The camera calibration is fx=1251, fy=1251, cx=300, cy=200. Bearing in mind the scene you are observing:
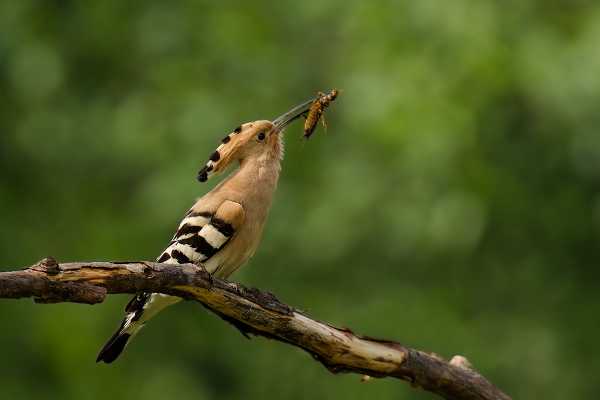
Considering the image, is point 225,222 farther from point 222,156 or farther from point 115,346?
point 115,346

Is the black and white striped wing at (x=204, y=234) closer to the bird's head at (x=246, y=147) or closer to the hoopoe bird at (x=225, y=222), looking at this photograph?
the hoopoe bird at (x=225, y=222)

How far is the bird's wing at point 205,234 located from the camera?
16.0 ft

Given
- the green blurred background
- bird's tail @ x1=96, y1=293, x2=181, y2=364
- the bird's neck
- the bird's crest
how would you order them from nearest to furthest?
1. bird's tail @ x1=96, y1=293, x2=181, y2=364
2. the bird's neck
3. the bird's crest
4. the green blurred background

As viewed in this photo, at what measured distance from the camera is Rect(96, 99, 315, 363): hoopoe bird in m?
4.86

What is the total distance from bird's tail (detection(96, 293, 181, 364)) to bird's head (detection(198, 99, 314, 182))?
2.26ft

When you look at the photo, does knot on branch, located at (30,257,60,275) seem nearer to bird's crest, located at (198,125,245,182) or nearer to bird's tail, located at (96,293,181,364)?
bird's tail, located at (96,293,181,364)

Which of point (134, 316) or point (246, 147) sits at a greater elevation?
point (246, 147)

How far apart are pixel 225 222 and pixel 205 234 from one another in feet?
0.32

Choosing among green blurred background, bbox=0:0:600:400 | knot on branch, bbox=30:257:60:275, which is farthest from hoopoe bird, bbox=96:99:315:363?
green blurred background, bbox=0:0:600:400

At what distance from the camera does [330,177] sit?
799 cm

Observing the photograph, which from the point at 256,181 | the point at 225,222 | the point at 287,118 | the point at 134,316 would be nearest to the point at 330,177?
the point at 287,118

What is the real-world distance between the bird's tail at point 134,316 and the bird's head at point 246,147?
0.69 meters

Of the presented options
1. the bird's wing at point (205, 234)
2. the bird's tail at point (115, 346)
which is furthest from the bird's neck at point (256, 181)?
the bird's tail at point (115, 346)

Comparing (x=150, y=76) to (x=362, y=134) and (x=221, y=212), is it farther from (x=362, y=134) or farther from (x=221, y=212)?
(x=221, y=212)
